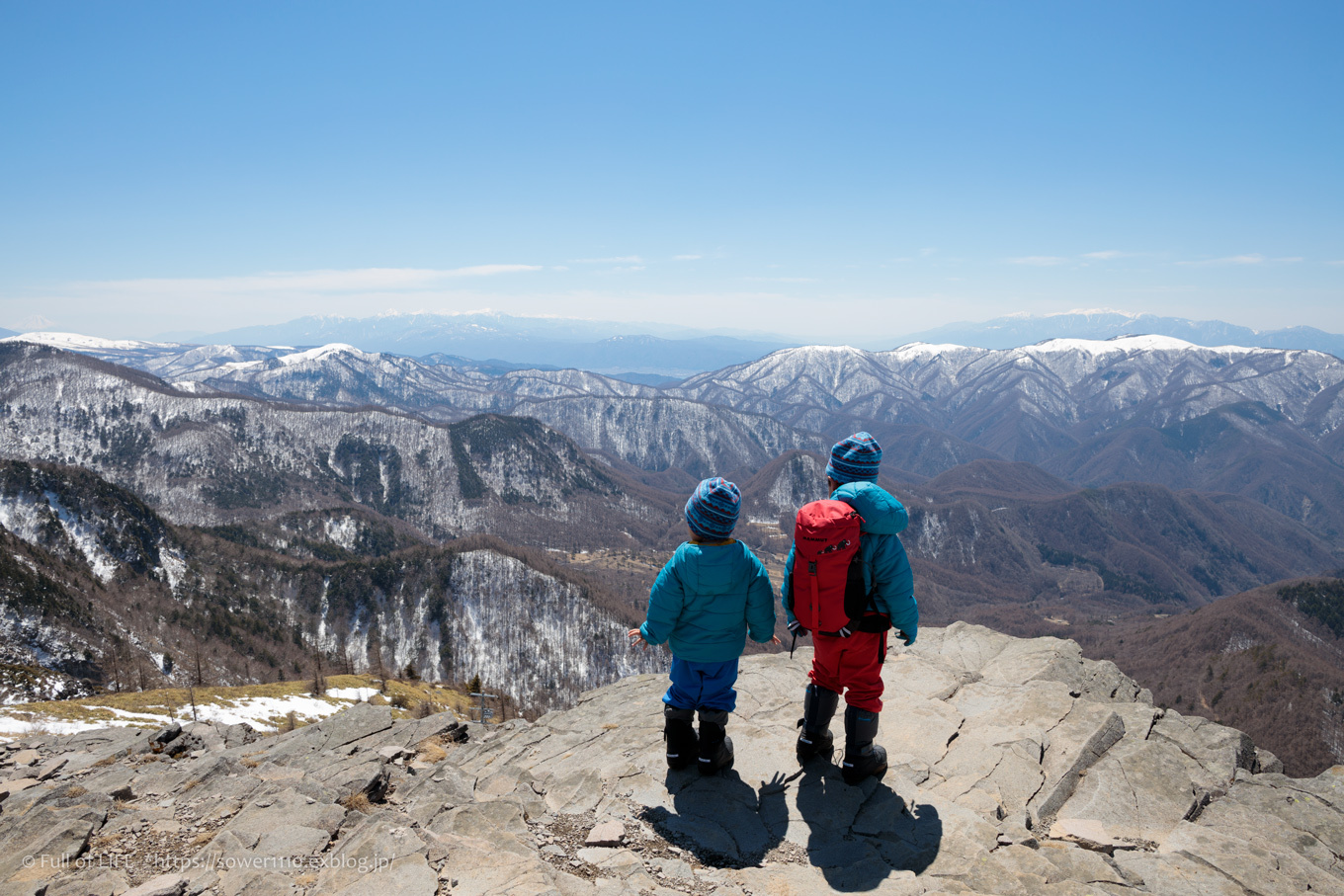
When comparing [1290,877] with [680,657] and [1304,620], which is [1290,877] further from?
[1304,620]

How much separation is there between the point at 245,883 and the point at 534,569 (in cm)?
18005

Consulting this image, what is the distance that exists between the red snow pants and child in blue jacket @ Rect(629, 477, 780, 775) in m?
0.98

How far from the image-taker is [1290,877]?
315 inches

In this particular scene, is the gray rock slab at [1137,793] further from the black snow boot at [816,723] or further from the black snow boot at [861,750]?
the black snow boot at [816,723]

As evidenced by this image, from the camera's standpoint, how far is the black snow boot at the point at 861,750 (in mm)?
9977

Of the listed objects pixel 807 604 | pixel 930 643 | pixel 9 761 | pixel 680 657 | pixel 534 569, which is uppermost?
pixel 807 604

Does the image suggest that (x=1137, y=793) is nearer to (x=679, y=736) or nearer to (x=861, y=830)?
(x=861, y=830)

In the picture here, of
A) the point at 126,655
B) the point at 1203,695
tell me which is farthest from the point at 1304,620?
the point at 126,655

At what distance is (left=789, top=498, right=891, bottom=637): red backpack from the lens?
29.8 ft

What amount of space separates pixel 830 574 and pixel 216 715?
57396 mm

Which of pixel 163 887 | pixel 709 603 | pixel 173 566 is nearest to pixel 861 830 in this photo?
pixel 709 603

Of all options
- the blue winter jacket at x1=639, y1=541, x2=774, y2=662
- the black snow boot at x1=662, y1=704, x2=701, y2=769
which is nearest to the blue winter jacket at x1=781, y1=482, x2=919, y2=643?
the blue winter jacket at x1=639, y1=541, x2=774, y2=662

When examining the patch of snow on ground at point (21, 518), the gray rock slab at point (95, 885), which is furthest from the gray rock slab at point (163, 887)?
the patch of snow on ground at point (21, 518)

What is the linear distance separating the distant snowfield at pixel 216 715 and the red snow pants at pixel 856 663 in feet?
103
